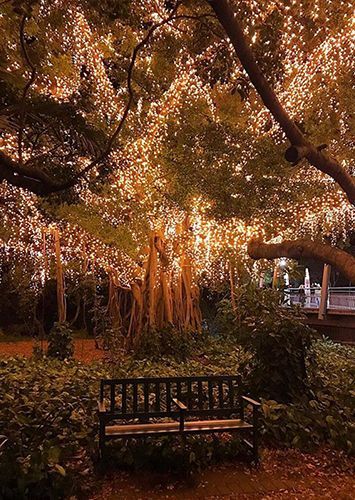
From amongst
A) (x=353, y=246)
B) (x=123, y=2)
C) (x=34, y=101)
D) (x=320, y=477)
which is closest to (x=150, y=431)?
(x=320, y=477)

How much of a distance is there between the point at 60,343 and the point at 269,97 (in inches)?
328

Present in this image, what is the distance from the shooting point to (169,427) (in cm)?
389

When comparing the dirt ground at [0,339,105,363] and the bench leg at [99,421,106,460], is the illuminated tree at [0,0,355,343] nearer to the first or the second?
the bench leg at [99,421,106,460]

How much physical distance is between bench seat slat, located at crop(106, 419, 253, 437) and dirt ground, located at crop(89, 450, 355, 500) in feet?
1.14

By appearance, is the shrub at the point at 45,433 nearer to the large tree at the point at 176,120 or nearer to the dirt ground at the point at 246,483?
the dirt ground at the point at 246,483

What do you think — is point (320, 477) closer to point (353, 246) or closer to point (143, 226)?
point (143, 226)

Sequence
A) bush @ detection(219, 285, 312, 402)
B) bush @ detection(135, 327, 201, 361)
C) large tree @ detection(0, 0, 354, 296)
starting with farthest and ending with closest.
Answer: bush @ detection(135, 327, 201, 361) → bush @ detection(219, 285, 312, 402) → large tree @ detection(0, 0, 354, 296)

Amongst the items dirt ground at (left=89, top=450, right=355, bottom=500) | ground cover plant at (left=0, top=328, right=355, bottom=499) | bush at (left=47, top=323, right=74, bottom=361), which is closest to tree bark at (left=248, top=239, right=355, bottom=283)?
ground cover plant at (left=0, top=328, right=355, bottom=499)

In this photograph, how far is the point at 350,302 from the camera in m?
16.6

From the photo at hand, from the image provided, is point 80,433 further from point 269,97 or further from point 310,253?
point 310,253

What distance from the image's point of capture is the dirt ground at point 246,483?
345 centimetres

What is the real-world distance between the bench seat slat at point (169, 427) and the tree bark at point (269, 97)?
2.79 metres

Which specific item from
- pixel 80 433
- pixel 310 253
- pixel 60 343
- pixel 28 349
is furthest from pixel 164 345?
pixel 28 349

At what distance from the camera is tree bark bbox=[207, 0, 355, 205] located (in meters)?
3.50
